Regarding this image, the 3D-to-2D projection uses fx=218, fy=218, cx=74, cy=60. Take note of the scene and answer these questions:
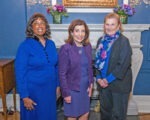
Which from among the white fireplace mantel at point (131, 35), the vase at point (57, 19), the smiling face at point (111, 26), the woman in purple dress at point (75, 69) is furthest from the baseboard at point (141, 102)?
the smiling face at point (111, 26)

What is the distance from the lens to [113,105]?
2.21 meters

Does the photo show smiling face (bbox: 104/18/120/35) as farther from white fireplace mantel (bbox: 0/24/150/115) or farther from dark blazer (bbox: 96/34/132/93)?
white fireplace mantel (bbox: 0/24/150/115)

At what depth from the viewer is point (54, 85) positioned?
208cm

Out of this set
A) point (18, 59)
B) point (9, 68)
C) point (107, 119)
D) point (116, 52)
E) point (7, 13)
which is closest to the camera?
point (18, 59)

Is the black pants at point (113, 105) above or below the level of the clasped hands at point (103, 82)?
below

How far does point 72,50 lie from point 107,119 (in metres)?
0.90

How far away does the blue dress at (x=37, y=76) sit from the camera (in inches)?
74.4

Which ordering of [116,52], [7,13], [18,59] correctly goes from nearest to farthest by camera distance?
1. [18,59]
2. [116,52]
3. [7,13]

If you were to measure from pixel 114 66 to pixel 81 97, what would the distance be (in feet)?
1.41

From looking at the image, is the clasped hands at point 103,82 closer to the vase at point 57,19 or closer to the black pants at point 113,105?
the black pants at point 113,105

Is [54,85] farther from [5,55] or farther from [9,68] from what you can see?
[5,55]

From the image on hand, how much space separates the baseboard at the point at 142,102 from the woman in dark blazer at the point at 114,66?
3.98 ft

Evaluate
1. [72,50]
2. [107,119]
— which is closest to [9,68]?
[72,50]

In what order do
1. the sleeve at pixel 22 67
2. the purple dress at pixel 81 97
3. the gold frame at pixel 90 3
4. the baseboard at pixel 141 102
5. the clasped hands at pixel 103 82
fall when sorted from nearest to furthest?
the sleeve at pixel 22 67 < the purple dress at pixel 81 97 < the clasped hands at pixel 103 82 < the gold frame at pixel 90 3 < the baseboard at pixel 141 102
